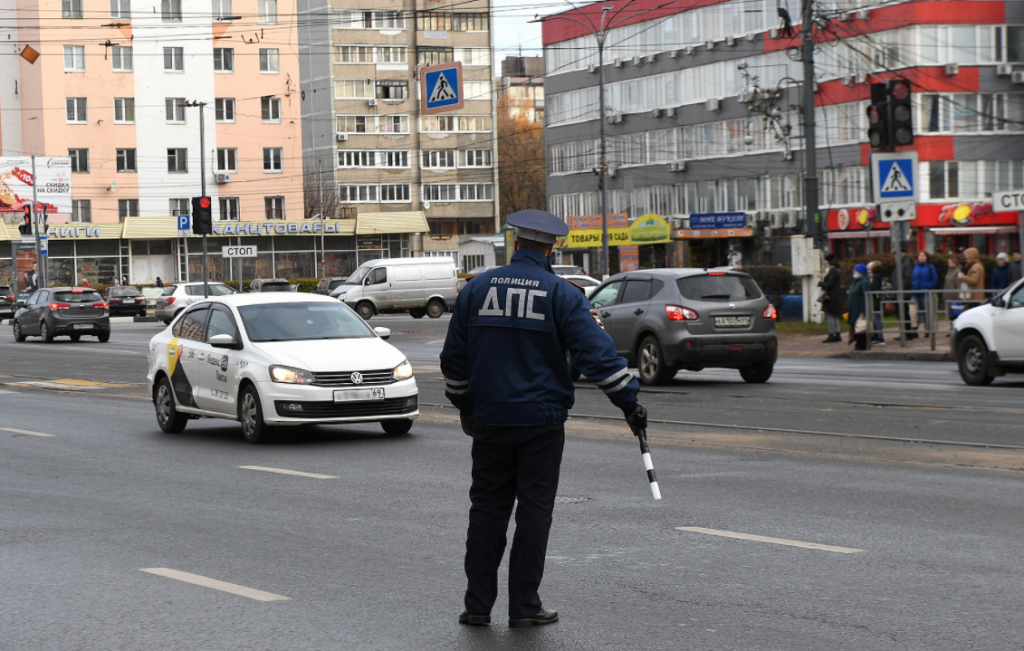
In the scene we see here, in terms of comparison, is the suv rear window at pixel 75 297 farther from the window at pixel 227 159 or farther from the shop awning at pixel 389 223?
the shop awning at pixel 389 223

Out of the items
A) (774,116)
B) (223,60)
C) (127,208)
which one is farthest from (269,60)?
(774,116)

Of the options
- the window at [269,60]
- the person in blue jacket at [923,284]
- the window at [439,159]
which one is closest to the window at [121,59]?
the window at [269,60]

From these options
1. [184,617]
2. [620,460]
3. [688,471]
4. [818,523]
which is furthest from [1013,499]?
[184,617]

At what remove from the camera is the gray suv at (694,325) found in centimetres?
1984

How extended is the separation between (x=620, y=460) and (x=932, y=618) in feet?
20.1

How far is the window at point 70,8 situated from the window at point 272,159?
1268 cm

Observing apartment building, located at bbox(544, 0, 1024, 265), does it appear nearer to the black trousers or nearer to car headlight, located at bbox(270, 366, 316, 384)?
car headlight, located at bbox(270, 366, 316, 384)

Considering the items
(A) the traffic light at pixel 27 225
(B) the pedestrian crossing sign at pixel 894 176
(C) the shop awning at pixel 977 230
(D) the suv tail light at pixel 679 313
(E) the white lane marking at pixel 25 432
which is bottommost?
(E) the white lane marking at pixel 25 432

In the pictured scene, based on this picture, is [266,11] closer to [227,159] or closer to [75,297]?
[227,159]

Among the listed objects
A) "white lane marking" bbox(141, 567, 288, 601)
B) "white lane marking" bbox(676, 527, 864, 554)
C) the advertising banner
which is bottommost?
"white lane marking" bbox(676, 527, 864, 554)

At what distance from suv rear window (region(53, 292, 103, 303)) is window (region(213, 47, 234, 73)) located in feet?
149

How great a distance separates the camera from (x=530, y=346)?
20.0 ft

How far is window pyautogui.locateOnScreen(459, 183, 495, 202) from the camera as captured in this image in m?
106

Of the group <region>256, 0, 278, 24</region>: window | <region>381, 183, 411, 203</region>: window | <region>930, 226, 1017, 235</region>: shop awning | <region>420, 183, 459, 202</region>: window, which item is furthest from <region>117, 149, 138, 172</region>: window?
<region>930, 226, 1017, 235</region>: shop awning
